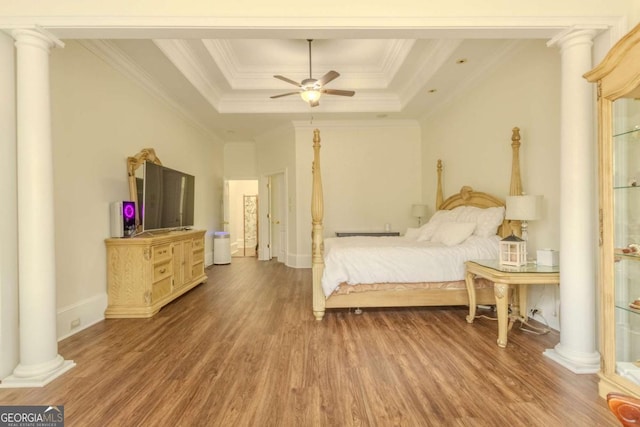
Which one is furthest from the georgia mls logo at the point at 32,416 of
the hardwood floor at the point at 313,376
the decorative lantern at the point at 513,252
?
the decorative lantern at the point at 513,252

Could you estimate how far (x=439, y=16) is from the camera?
2.27 metres

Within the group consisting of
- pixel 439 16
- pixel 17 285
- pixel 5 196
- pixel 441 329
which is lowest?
pixel 441 329

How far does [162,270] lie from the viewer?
3844mm

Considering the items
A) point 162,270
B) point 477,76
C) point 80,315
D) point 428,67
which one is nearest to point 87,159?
point 162,270

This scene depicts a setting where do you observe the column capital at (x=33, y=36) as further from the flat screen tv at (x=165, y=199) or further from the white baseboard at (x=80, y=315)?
the white baseboard at (x=80, y=315)

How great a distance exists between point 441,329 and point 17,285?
353 cm

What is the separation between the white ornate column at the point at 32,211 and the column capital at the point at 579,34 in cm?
381

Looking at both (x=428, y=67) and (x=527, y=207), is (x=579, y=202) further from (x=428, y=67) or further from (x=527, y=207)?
(x=428, y=67)

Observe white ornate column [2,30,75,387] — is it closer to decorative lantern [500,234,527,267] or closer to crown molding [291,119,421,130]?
decorative lantern [500,234,527,267]

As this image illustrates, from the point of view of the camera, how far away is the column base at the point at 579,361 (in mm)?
2256

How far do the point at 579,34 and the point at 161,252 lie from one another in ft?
14.8

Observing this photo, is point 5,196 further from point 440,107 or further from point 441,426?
point 440,107

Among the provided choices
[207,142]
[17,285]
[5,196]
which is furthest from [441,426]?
[207,142]

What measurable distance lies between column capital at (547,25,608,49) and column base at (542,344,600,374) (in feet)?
7.62
